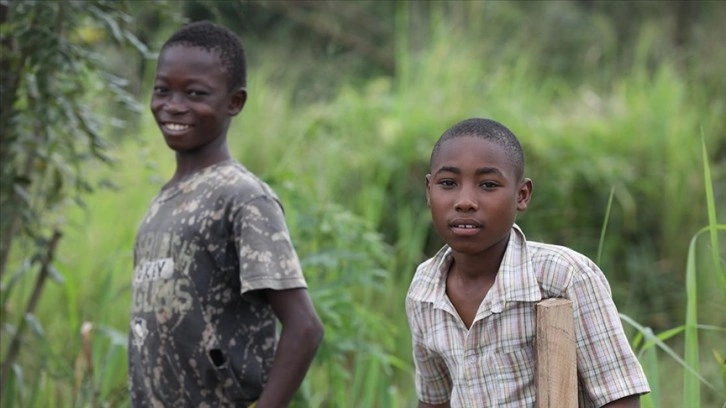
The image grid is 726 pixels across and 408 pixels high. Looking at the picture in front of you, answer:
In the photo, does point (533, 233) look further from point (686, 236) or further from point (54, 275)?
point (54, 275)

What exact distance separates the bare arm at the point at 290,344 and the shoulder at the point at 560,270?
0.70 meters

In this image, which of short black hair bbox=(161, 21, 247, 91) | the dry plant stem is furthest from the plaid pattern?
the dry plant stem

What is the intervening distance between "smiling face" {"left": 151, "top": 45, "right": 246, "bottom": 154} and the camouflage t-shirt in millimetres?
122

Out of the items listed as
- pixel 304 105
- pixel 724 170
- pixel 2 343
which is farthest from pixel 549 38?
pixel 2 343

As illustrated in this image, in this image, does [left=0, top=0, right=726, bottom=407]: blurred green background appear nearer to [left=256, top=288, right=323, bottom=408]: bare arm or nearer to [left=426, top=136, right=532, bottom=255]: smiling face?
[left=426, top=136, right=532, bottom=255]: smiling face

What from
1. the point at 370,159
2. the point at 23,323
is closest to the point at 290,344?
the point at 23,323

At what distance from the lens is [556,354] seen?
6.61 ft

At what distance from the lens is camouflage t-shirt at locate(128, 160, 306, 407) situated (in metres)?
2.72

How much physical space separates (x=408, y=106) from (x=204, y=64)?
12.6 feet

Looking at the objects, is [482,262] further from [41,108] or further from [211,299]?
[41,108]

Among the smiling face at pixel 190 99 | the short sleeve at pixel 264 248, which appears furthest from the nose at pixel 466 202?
the smiling face at pixel 190 99

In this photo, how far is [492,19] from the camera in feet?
31.2

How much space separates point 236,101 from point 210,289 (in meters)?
0.47

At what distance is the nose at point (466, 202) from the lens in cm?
209
